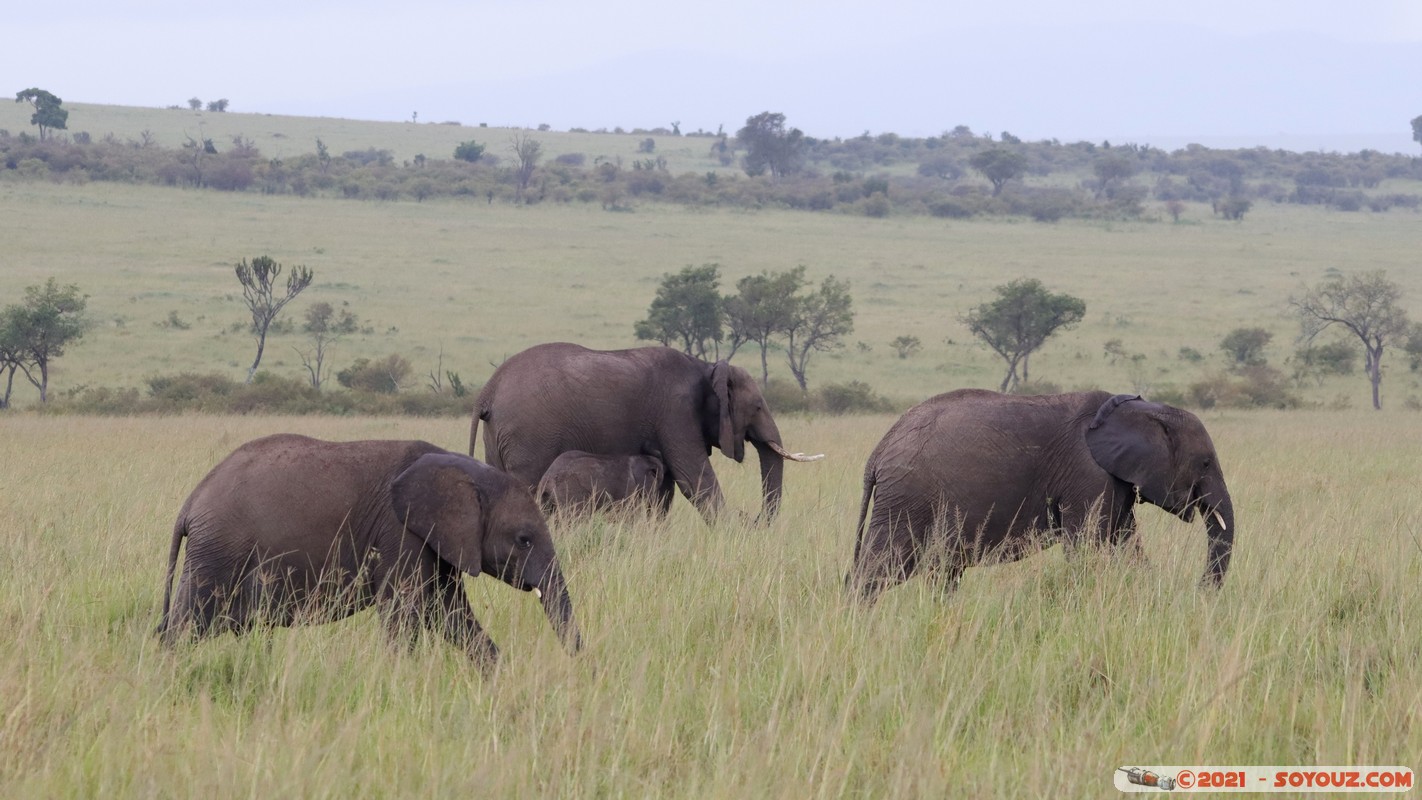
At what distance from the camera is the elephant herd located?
525 cm

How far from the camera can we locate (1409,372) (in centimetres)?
3509

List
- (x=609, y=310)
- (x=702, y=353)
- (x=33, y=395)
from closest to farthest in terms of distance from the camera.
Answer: (x=33, y=395)
(x=702, y=353)
(x=609, y=310)

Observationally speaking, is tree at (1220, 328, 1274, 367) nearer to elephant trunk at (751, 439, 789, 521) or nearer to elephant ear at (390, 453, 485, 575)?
elephant trunk at (751, 439, 789, 521)

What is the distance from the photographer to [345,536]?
5.48 metres

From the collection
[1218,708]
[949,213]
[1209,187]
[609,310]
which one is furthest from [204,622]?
[1209,187]

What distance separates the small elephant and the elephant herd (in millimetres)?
20

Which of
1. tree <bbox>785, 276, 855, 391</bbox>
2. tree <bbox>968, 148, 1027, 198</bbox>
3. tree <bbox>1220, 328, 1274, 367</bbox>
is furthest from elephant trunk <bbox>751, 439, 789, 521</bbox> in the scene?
tree <bbox>968, 148, 1027, 198</bbox>

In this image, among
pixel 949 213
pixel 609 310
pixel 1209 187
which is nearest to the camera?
pixel 609 310

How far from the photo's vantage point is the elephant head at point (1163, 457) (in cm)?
660

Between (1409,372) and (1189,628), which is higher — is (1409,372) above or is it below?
below

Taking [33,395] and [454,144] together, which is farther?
[454,144]

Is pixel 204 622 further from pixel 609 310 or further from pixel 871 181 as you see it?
pixel 871 181

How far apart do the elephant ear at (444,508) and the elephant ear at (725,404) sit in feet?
15.7

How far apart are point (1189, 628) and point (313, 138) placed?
106m
